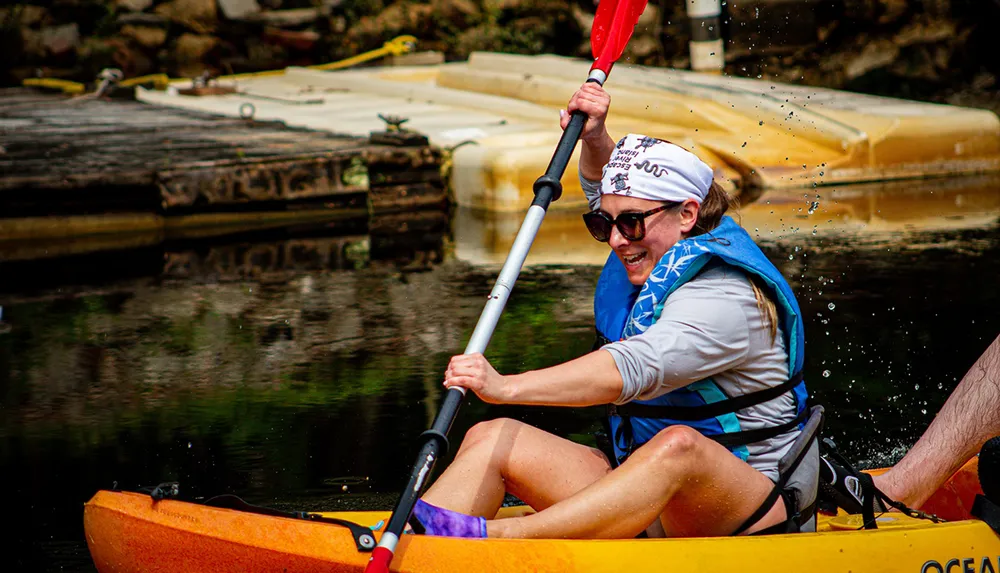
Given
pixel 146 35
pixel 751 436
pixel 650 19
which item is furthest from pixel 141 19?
pixel 751 436

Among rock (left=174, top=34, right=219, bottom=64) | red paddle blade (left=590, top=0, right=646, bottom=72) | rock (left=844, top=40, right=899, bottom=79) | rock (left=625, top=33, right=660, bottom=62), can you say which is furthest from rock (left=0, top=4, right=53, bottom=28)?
red paddle blade (left=590, top=0, right=646, bottom=72)

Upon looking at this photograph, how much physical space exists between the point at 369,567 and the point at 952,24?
1362 centimetres

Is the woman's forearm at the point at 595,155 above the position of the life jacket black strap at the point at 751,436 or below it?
above

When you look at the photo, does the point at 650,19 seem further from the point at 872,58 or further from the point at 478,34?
the point at 872,58

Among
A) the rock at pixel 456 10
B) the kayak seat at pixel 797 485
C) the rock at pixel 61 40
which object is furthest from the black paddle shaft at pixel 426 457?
the rock at pixel 61 40

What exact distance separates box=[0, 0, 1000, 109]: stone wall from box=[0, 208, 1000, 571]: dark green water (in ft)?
24.1

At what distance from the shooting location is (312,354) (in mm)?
5359

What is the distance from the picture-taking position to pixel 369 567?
2375 mm

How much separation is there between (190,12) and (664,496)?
14650mm

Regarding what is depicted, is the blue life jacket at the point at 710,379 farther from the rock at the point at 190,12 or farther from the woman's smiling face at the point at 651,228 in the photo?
the rock at the point at 190,12

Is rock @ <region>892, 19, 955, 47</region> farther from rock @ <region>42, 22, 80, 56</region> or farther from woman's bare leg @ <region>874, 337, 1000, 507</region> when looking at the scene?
woman's bare leg @ <region>874, 337, 1000, 507</region>

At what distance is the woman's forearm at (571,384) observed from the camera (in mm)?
2414

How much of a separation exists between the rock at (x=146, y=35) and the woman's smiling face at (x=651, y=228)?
46.2 ft

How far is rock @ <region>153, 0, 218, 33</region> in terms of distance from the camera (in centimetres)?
1596
